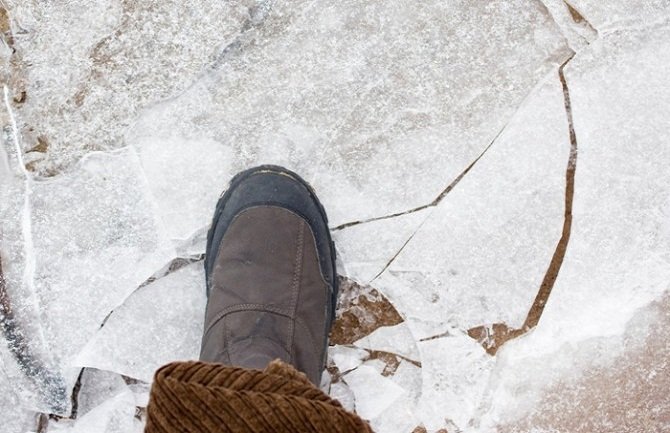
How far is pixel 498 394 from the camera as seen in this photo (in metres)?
1.42

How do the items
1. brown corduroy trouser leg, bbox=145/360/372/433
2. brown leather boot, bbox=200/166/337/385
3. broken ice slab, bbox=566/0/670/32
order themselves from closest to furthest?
brown corduroy trouser leg, bbox=145/360/372/433 → brown leather boot, bbox=200/166/337/385 → broken ice slab, bbox=566/0/670/32

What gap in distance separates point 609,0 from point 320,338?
0.99 m

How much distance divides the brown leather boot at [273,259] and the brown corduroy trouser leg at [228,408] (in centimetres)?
41

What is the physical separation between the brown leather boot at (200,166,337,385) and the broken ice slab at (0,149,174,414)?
0.15m

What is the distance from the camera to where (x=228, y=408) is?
0.87 meters

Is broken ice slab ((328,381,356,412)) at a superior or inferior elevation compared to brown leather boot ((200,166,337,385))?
inferior

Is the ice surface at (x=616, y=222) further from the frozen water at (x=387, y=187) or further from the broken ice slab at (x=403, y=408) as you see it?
the broken ice slab at (x=403, y=408)

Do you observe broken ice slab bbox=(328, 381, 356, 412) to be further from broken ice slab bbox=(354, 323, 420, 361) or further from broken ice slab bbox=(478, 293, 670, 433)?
broken ice slab bbox=(478, 293, 670, 433)

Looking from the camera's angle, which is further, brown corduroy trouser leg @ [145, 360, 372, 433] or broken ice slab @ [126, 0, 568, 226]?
broken ice slab @ [126, 0, 568, 226]

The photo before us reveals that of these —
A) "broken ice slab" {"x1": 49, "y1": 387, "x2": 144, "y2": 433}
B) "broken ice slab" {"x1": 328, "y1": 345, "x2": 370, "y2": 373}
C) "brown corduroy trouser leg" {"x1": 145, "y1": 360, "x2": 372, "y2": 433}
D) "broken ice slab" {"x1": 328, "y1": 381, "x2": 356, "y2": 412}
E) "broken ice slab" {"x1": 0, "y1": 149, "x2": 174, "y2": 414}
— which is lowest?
"broken ice slab" {"x1": 49, "y1": 387, "x2": 144, "y2": 433}

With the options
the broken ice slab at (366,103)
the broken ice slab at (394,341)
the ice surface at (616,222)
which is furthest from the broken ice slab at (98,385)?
the ice surface at (616,222)

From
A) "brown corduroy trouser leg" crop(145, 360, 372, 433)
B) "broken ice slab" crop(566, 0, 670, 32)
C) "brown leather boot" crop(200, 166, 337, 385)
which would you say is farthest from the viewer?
"broken ice slab" crop(566, 0, 670, 32)

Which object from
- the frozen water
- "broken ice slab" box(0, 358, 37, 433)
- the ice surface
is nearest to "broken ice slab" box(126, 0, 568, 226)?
the frozen water

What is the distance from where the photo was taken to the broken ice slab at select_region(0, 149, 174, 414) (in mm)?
1403
